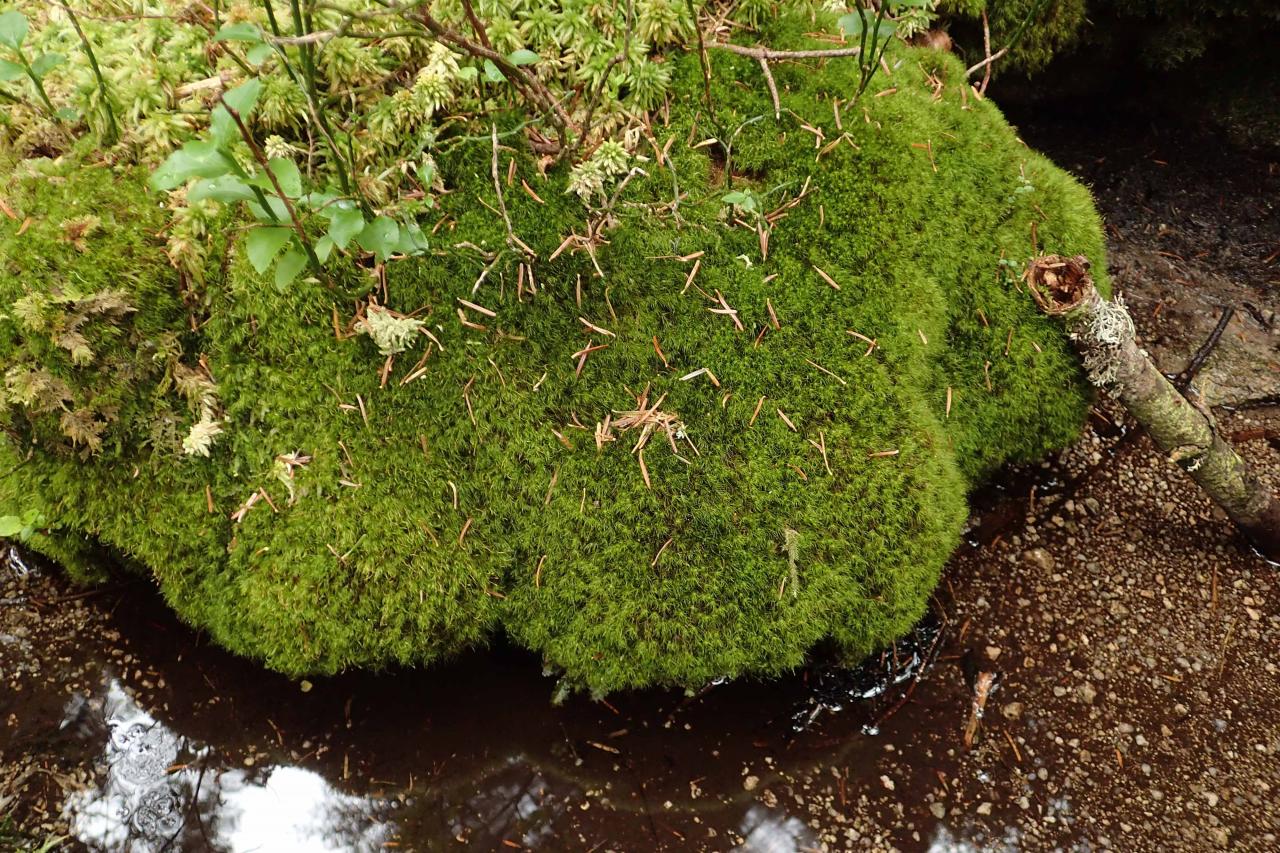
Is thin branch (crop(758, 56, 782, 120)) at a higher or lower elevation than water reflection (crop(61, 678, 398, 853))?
higher

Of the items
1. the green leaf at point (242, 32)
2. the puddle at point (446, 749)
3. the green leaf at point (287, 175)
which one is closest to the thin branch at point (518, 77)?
the green leaf at point (242, 32)

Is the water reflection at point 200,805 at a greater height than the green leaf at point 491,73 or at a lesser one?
lesser

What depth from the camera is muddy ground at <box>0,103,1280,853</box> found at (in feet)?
9.55

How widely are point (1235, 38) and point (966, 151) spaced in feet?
8.49

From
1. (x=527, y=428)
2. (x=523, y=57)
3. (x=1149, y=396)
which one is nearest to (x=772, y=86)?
(x=523, y=57)

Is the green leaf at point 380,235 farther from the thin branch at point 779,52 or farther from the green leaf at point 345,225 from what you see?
the thin branch at point 779,52

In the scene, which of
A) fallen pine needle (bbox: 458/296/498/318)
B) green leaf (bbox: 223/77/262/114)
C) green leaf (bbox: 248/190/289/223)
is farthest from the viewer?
fallen pine needle (bbox: 458/296/498/318)

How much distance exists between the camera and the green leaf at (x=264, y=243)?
2.29m

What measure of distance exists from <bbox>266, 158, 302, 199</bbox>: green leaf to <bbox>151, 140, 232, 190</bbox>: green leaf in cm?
23

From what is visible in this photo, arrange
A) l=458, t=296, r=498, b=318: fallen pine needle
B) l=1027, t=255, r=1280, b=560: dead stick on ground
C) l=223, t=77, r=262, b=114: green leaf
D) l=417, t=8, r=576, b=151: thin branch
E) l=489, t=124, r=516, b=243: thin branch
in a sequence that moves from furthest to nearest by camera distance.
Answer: l=1027, t=255, r=1280, b=560: dead stick on ground < l=458, t=296, r=498, b=318: fallen pine needle < l=489, t=124, r=516, b=243: thin branch < l=417, t=8, r=576, b=151: thin branch < l=223, t=77, r=262, b=114: green leaf

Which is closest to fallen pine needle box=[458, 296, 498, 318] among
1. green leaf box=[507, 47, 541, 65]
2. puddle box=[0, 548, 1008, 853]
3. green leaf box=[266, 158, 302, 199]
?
green leaf box=[266, 158, 302, 199]

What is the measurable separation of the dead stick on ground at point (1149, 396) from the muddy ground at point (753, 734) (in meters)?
0.25

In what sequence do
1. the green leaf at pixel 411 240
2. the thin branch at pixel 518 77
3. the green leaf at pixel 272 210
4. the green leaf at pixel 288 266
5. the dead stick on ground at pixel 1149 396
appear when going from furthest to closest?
the dead stick on ground at pixel 1149 396
the green leaf at pixel 411 240
the thin branch at pixel 518 77
the green leaf at pixel 288 266
the green leaf at pixel 272 210

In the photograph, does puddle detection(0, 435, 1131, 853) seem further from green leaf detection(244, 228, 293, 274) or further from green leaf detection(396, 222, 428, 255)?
green leaf detection(244, 228, 293, 274)
